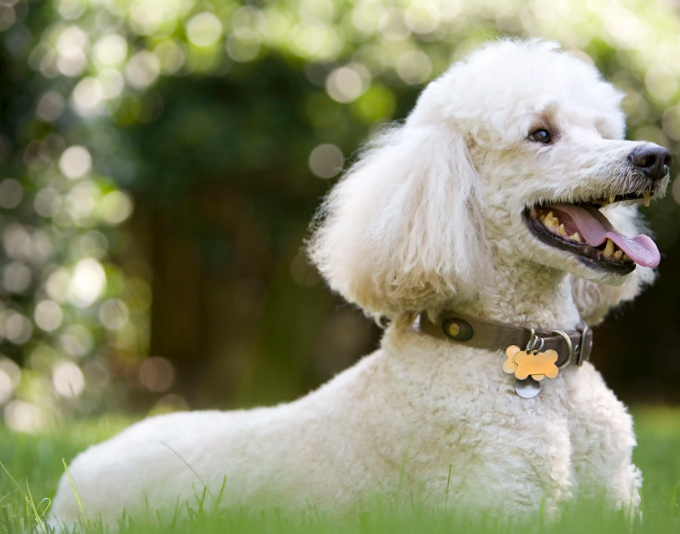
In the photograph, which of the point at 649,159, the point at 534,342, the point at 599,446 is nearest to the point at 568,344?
the point at 534,342

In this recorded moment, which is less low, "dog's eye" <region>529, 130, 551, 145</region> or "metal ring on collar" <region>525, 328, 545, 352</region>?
"dog's eye" <region>529, 130, 551, 145</region>

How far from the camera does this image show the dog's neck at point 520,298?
229cm

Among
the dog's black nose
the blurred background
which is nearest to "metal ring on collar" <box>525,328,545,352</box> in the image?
the dog's black nose

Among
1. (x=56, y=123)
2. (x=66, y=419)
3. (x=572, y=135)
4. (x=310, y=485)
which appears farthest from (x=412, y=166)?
(x=56, y=123)

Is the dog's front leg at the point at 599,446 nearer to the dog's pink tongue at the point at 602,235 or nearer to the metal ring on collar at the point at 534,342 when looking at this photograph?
the metal ring on collar at the point at 534,342

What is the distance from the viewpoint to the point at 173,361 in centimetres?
912

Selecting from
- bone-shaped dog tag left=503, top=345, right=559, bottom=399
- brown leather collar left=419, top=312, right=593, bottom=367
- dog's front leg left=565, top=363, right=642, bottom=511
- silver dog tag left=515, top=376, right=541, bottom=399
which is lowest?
dog's front leg left=565, top=363, right=642, bottom=511

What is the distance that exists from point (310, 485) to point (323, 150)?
4850 mm

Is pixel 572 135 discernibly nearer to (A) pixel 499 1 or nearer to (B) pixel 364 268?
(B) pixel 364 268

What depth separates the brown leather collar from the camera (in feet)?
7.25

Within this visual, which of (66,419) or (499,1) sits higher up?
(499,1)

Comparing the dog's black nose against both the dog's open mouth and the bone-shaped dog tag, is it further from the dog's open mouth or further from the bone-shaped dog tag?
the bone-shaped dog tag

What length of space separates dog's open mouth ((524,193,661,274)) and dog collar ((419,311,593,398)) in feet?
0.78

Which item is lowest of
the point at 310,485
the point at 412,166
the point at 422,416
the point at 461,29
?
the point at 310,485
